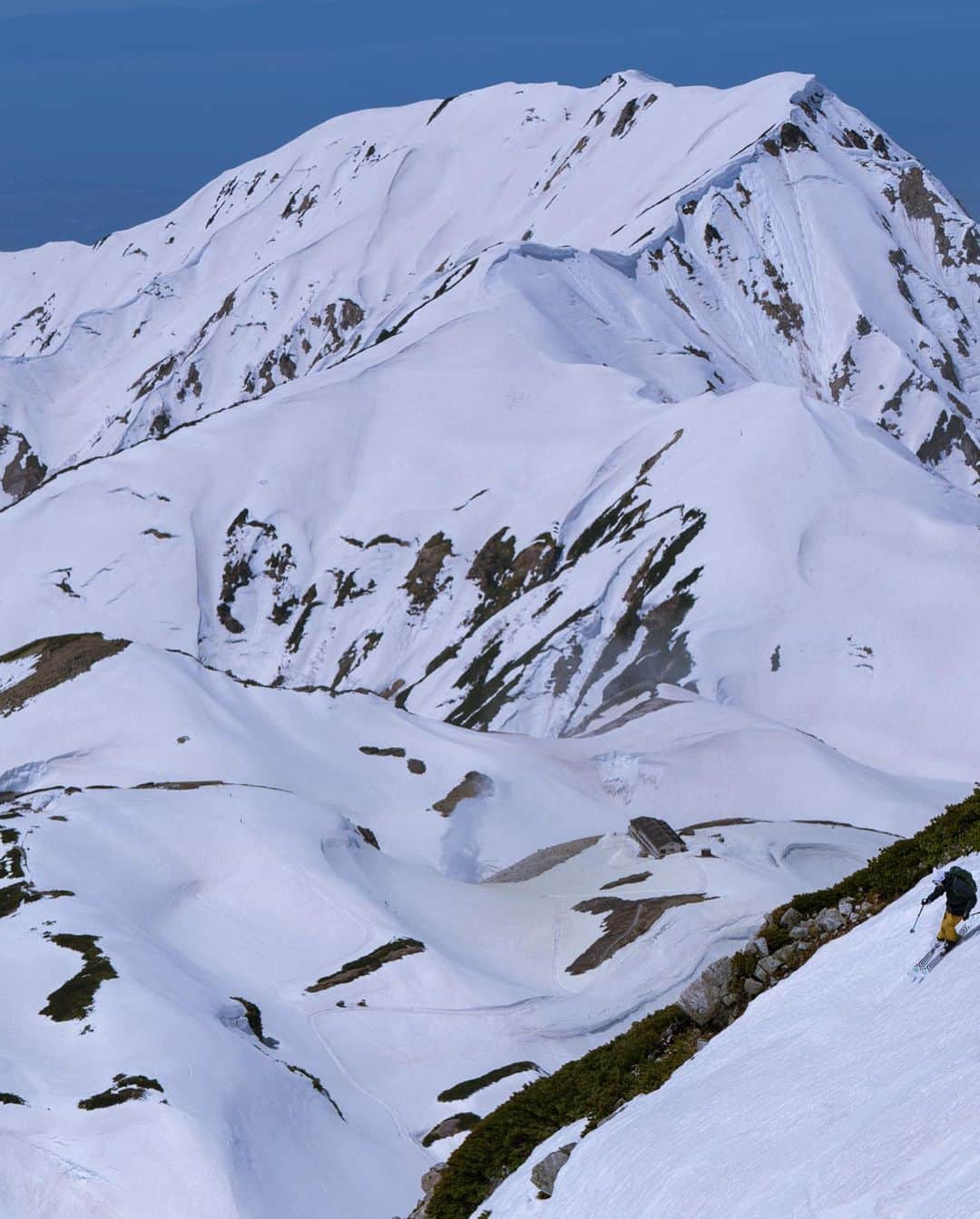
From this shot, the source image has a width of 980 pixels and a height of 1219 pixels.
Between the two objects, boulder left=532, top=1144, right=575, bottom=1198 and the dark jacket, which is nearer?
the dark jacket

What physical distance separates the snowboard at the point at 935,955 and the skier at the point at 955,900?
0.11 metres

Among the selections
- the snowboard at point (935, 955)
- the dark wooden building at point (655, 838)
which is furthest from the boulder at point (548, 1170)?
the dark wooden building at point (655, 838)

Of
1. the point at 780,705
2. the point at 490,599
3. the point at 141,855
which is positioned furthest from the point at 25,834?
the point at 490,599

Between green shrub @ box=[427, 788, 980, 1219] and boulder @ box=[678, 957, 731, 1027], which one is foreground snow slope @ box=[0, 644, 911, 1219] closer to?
green shrub @ box=[427, 788, 980, 1219]

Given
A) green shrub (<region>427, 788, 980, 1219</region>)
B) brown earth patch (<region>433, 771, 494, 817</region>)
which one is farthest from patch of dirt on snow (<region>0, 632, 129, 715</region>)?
green shrub (<region>427, 788, 980, 1219</region>)

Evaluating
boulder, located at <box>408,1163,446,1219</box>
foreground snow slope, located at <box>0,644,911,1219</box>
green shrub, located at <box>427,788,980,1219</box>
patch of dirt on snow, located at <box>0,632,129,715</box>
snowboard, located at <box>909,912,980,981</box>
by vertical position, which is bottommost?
patch of dirt on snow, located at <box>0,632,129,715</box>

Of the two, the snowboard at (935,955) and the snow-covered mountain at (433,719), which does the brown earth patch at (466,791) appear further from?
the snowboard at (935,955)

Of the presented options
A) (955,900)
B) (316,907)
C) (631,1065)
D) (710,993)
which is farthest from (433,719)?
(955,900)

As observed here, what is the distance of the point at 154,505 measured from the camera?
170500mm

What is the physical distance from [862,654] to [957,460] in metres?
101

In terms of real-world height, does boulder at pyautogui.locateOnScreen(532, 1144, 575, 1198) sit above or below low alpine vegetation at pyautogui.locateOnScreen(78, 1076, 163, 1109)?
above

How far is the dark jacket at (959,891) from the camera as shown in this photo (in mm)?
18812

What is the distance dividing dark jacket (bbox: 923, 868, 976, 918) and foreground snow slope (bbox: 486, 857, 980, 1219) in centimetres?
63

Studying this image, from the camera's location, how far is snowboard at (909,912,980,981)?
770 inches
